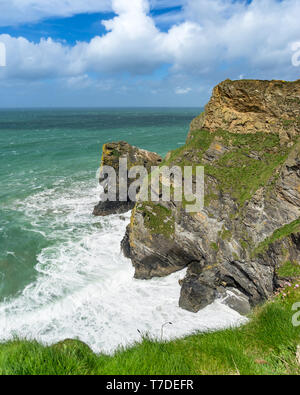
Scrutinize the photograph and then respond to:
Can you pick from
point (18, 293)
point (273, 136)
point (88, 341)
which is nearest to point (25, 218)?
point (18, 293)

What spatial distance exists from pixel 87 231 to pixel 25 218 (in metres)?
8.98

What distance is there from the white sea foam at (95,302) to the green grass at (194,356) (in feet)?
16.8

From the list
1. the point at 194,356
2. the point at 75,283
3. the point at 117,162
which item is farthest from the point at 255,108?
the point at 194,356

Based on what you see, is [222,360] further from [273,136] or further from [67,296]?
[273,136]

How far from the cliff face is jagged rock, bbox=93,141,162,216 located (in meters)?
9.44

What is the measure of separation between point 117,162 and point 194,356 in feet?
103

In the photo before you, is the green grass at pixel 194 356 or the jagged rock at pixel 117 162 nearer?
the green grass at pixel 194 356

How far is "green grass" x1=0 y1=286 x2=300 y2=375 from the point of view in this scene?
4266mm

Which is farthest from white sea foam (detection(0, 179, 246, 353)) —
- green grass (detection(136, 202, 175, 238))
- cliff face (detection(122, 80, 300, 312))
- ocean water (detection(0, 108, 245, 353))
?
green grass (detection(136, 202, 175, 238))

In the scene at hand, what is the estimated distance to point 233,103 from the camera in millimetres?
23625

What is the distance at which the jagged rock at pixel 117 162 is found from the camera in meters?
32.9

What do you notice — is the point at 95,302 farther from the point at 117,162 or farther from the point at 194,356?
the point at 117,162

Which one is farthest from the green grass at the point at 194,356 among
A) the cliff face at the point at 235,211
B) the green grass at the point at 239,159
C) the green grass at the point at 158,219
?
the green grass at the point at 158,219

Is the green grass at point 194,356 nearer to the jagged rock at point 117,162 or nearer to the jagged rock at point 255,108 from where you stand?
the jagged rock at point 255,108
